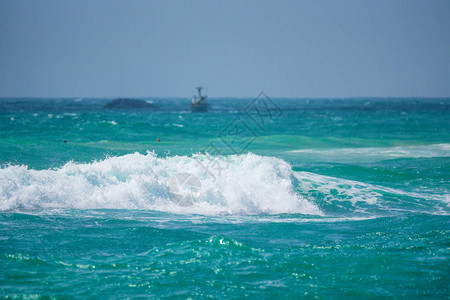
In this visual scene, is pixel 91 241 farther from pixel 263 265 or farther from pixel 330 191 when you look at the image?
pixel 330 191

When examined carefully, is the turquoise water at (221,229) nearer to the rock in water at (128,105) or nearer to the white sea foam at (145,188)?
the white sea foam at (145,188)

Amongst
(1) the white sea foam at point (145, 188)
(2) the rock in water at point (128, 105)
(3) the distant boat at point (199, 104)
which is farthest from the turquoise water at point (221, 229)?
(2) the rock in water at point (128, 105)

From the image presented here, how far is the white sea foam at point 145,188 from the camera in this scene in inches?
531

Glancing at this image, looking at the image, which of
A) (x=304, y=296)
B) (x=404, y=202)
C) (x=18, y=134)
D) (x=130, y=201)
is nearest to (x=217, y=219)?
(x=130, y=201)

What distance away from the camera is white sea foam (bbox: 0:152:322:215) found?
13.5 m

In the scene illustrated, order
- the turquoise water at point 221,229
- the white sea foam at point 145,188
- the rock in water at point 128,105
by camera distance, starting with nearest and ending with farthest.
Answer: the turquoise water at point 221,229 < the white sea foam at point 145,188 < the rock in water at point 128,105

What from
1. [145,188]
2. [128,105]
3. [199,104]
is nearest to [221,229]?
[145,188]

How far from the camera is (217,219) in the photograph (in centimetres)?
1240

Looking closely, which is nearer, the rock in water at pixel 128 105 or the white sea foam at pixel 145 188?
the white sea foam at pixel 145 188

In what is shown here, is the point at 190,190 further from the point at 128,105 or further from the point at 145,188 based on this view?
the point at 128,105

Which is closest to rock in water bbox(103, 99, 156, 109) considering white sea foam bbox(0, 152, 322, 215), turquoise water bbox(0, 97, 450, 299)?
turquoise water bbox(0, 97, 450, 299)

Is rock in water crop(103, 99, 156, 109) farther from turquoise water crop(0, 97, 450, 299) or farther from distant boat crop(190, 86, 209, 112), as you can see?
turquoise water crop(0, 97, 450, 299)

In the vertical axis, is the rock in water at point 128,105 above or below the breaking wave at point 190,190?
above

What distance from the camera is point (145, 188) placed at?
48.4 ft
